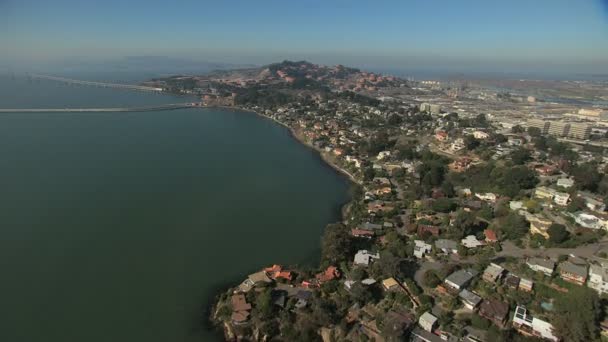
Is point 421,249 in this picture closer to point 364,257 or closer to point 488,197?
point 364,257

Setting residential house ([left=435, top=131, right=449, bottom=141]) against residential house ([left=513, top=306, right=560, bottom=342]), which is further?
residential house ([left=435, top=131, right=449, bottom=141])

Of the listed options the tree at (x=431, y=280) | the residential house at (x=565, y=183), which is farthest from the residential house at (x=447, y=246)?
the residential house at (x=565, y=183)

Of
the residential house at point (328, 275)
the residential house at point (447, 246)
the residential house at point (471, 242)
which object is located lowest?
the residential house at point (328, 275)

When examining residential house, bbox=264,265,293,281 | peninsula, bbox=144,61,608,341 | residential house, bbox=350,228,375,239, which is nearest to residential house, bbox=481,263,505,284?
peninsula, bbox=144,61,608,341

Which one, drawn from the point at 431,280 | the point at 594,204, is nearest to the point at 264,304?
the point at 431,280

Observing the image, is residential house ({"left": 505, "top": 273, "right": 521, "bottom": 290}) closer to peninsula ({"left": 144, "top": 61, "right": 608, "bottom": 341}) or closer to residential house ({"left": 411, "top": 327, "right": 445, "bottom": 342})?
peninsula ({"left": 144, "top": 61, "right": 608, "bottom": 341})

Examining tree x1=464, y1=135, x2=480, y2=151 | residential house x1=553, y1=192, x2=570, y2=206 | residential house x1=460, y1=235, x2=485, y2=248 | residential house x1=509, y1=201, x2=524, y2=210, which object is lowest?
residential house x1=460, y1=235, x2=485, y2=248

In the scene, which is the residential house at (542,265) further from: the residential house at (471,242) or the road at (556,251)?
the residential house at (471,242)

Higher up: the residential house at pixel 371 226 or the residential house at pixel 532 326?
the residential house at pixel 532 326
